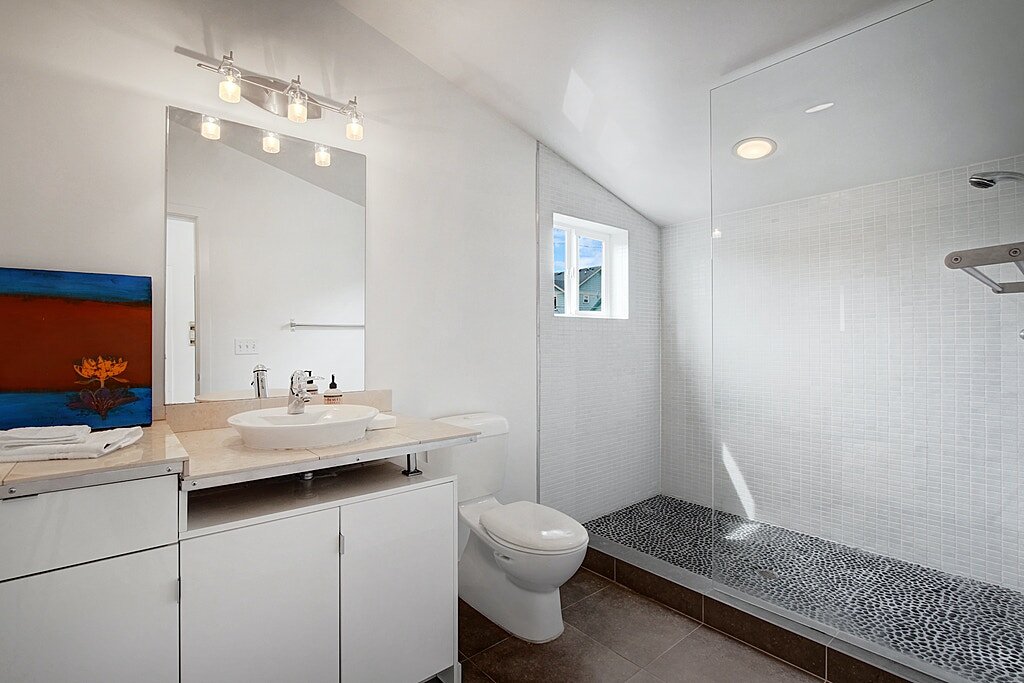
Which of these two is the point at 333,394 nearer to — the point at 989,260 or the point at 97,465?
the point at 97,465

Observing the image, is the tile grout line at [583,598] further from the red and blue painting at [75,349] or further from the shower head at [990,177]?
the shower head at [990,177]

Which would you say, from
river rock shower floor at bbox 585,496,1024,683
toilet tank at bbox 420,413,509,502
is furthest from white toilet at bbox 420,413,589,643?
river rock shower floor at bbox 585,496,1024,683

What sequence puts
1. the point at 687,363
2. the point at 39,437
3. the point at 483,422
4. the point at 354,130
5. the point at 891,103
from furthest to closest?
the point at 687,363, the point at 483,422, the point at 354,130, the point at 891,103, the point at 39,437

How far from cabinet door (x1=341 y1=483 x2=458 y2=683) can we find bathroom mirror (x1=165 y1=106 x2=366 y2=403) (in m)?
0.71

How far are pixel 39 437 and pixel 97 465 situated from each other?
24 cm

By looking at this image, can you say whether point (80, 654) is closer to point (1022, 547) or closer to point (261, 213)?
point (261, 213)

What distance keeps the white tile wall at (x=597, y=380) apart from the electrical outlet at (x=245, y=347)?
1456mm

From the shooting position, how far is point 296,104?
1980 mm

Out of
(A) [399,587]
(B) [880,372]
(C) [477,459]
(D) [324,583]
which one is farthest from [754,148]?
(D) [324,583]

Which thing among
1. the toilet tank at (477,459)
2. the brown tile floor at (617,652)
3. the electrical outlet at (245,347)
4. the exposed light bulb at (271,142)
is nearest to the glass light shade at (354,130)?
the exposed light bulb at (271,142)

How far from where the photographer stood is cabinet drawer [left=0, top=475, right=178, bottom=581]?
1.10m

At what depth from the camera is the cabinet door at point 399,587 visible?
5.06ft

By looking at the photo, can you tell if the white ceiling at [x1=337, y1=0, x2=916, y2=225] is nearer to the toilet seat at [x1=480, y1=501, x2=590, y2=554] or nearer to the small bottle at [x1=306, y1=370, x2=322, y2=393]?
the small bottle at [x1=306, y1=370, x2=322, y2=393]

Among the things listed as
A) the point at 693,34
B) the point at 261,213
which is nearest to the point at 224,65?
the point at 261,213
